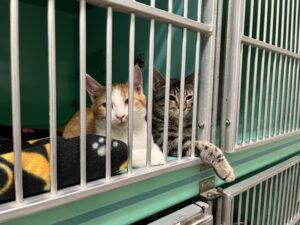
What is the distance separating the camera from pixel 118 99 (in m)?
0.79

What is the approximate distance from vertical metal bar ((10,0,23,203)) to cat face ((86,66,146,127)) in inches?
14.4

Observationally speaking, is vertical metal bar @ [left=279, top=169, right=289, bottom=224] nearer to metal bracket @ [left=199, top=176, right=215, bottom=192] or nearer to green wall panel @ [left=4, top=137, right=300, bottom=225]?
green wall panel @ [left=4, top=137, right=300, bottom=225]

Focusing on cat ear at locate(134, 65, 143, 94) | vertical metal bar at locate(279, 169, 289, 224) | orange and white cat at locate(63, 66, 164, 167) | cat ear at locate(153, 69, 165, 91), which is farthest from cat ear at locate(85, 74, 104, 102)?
vertical metal bar at locate(279, 169, 289, 224)

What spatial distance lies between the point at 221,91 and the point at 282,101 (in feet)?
1.26

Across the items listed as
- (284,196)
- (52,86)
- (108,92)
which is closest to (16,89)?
(52,86)

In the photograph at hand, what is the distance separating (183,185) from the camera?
0.69m

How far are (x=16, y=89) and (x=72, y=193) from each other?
0.19m

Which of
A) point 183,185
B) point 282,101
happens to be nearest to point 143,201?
point 183,185

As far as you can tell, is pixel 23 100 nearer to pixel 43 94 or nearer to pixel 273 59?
pixel 43 94

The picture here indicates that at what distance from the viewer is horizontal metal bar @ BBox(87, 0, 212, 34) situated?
1.57 feet

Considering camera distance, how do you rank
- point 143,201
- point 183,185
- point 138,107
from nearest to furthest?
point 143,201 → point 183,185 → point 138,107

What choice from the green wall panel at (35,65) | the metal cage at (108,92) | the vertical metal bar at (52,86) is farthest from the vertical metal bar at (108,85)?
the green wall panel at (35,65)

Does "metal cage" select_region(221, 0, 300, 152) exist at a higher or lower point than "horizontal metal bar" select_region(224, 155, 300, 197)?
higher

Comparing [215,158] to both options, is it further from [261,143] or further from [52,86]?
[52,86]
